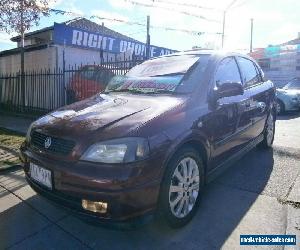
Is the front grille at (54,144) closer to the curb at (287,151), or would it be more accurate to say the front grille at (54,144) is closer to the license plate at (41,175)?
the license plate at (41,175)

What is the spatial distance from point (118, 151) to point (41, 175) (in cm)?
87

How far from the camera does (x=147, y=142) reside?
8.99 ft

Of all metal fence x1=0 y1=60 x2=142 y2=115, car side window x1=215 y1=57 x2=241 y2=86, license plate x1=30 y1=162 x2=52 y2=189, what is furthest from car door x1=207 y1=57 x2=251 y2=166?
metal fence x1=0 y1=60 x2=142 y2=115

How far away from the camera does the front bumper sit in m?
2.60

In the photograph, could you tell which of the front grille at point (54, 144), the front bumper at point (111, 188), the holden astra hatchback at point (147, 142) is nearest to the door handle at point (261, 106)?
the holden astra hatchback at point (147, 142)

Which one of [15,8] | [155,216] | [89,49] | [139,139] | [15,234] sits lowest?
[15,234]

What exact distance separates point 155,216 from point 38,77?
1147 centimetres

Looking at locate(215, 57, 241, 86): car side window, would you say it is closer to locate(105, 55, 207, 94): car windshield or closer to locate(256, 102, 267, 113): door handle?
locate(105, 55, 207, 94): car windshield

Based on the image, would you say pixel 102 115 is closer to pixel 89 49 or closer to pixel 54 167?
pixel 54 167

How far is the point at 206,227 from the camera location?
10.7 feet

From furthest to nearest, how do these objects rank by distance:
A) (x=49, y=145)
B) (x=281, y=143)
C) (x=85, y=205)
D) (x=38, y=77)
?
(x=38, y=77), (x=281, y=143), (x=49, y=145), (x=85, y=205)

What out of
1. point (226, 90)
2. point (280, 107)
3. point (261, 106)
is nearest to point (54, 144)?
point (226, 90)

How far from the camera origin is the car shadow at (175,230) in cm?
300

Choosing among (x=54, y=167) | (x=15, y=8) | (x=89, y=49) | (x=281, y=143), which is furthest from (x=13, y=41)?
(x=54, y=167)
